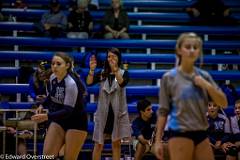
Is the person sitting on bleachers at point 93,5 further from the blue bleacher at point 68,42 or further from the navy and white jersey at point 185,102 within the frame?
the navy and white jersey at point 185,102

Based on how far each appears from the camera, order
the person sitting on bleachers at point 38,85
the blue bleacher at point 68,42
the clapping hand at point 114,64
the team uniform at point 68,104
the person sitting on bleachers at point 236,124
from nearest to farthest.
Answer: the team uniform at point 68,104, the clapping hand at point 114,64, the person sitting on bleachers at point 236,124, the person sitting on bleachers at point 38,85, the blue bleacher at point 68,42

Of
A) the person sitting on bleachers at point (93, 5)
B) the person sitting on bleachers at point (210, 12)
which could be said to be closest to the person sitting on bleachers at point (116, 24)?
the person sitting on bleachers at point (93, 5)

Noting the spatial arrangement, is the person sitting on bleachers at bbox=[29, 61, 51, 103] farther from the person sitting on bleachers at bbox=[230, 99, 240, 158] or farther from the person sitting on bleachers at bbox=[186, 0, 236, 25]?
the person sitting on bleachers at bbox=[186, 0, 236, 25]

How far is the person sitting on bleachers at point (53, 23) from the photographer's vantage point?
8.57 metres

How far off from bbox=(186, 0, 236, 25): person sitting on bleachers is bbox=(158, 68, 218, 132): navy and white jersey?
592 centimetres

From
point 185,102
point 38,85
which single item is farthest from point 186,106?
point 38,85

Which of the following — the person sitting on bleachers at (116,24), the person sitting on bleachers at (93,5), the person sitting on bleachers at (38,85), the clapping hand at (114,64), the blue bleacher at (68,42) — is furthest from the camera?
the person sitting on bleachers at (93,5)

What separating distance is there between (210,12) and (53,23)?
313 cm

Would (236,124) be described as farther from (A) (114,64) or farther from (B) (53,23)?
(B) (53,23)

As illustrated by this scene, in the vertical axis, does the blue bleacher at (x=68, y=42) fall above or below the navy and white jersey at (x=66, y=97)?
above

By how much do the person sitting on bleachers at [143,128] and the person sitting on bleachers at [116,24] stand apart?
7.93ft

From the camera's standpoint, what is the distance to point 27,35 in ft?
30.6

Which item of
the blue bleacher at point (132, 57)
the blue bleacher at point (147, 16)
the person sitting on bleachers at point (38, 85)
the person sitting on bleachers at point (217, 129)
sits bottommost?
the person sitting on bleachers at point (217, 129)

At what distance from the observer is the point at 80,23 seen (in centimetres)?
859
